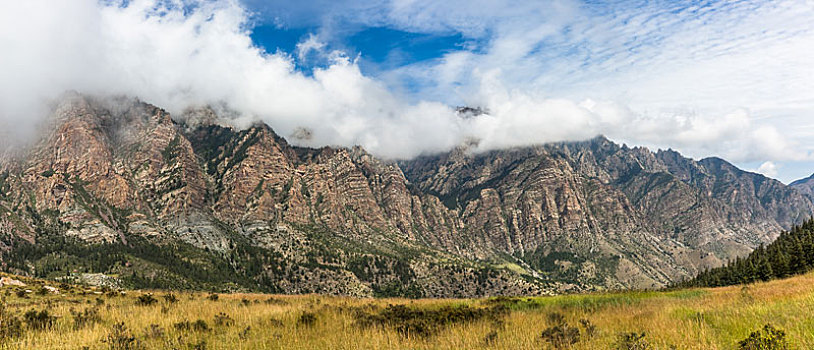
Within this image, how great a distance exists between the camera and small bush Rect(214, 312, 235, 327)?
13.6 m

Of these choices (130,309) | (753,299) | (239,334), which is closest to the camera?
(239,334)

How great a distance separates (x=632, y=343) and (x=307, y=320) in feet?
32.1

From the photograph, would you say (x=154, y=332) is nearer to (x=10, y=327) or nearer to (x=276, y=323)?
(x=276, y=323)

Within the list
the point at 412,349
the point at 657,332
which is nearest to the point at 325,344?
the point at 412,349

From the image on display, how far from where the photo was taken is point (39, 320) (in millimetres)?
13250

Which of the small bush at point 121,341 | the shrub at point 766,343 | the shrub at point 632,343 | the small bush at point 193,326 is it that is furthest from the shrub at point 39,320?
the shrub at point 766,343

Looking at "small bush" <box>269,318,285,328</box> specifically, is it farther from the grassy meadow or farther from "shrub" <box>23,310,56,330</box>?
"shrub" <box>23,310,56,330</box>

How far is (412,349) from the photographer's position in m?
9.86

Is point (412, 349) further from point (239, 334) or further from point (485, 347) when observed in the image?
point (239, 334)

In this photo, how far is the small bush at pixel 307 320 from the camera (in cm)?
1350

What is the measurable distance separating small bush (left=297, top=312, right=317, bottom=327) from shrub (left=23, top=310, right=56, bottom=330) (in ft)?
24.0

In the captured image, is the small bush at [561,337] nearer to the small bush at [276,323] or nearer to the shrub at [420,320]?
the shrub at [420,320]

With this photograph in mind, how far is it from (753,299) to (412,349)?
12827mm

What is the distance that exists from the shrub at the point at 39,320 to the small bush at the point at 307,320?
7.32 m
